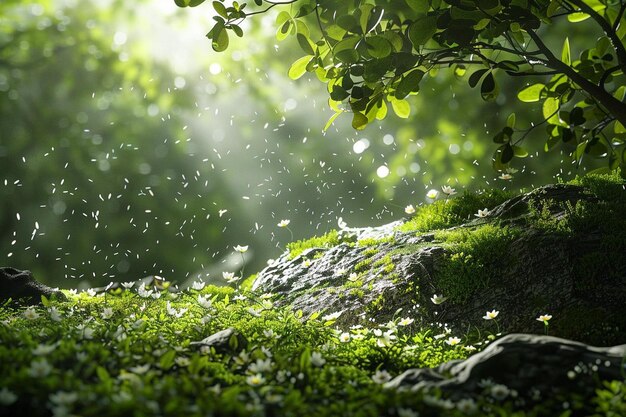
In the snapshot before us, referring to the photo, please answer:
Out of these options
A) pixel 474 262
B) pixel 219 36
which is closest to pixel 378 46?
pixel 219 36

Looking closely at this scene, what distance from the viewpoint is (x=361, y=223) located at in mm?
11742

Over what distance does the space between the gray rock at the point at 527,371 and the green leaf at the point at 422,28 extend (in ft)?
4.21

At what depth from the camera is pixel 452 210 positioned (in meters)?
4.96

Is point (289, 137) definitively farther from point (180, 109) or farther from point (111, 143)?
point (111, 143)

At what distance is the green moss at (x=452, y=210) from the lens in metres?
4.80

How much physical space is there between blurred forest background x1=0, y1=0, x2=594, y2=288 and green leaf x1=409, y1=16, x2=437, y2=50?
792cm

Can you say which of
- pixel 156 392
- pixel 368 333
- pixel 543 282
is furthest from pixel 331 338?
pixel 156 392

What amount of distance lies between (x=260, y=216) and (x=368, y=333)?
30.4 feet

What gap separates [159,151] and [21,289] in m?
8.58

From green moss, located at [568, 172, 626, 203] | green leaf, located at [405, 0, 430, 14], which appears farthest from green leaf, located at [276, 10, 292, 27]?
green moss, located at [568, 172, 626, 203]

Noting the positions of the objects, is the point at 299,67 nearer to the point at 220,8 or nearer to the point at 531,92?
the point at 220,8

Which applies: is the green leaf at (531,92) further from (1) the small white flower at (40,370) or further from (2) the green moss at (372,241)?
(1) the small white flower at (40,370)

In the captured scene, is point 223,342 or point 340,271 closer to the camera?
point 223,342

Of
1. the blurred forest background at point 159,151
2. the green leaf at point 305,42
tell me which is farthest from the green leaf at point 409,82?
the blurred forest background at point 159,151
